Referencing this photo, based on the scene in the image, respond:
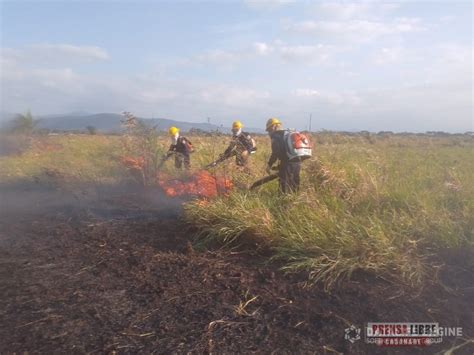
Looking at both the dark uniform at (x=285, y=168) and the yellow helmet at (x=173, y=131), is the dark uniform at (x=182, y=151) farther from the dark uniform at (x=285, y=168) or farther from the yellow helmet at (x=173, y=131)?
the dark uniform at (x=285, y=168)

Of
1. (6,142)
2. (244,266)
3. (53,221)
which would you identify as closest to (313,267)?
(244,266)

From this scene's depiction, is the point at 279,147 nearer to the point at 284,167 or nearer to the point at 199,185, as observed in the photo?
the point at 284,167

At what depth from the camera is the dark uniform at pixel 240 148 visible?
24.1ft

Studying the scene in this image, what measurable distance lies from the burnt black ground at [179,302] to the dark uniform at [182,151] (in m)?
5.04

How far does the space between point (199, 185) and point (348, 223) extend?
427 centimetres

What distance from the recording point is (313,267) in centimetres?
434

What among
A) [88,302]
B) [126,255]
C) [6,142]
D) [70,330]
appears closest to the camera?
[70,330]

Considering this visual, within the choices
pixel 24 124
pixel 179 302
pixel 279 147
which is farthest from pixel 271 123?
pixel 24 124

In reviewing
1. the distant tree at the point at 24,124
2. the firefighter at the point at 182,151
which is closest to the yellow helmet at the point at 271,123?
the firefighter at the point at 182,151

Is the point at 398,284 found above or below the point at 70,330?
above

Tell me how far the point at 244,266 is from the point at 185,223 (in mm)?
2019

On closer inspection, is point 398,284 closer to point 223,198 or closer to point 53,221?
point 223,198

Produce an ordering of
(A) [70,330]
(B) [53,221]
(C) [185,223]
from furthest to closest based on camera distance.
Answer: (B) [53,221] < (C) [185,223] < (A) [70,330]

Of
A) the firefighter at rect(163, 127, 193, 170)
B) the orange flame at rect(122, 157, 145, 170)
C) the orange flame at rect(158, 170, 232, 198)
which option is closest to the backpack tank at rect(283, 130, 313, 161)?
the orange flame at rect(158, 170, 232, 198)
